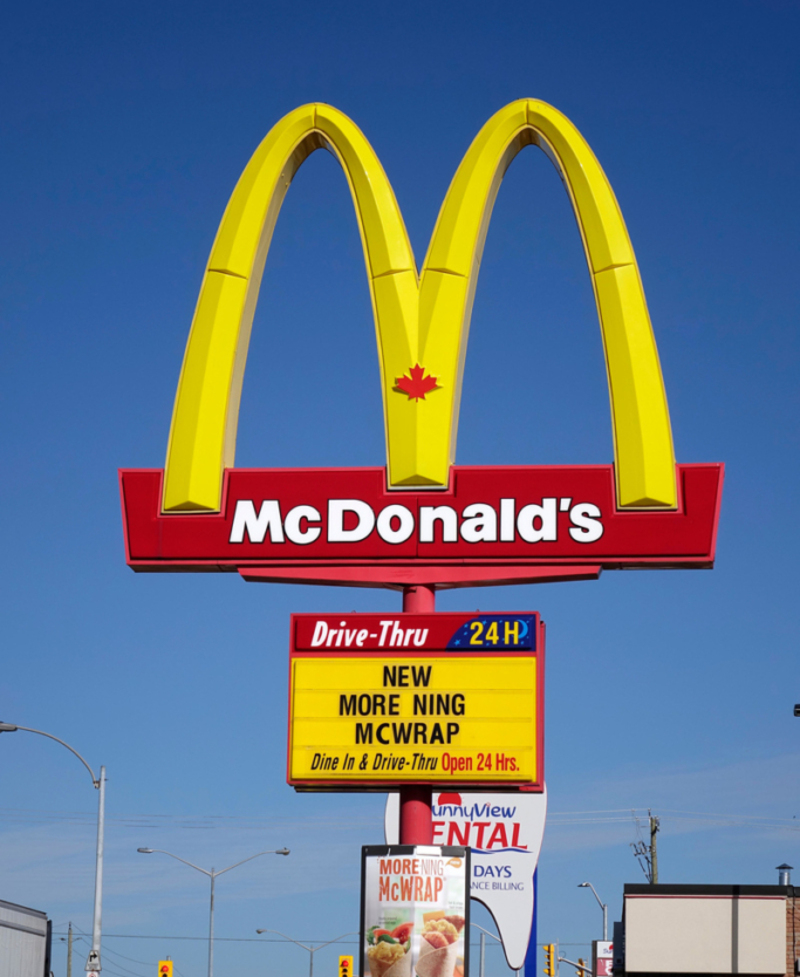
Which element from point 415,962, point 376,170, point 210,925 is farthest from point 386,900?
point 210,925

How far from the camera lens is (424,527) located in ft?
67.7

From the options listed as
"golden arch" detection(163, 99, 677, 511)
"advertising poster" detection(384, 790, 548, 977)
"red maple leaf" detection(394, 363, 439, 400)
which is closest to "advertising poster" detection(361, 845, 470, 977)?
"golden arch" detection(163, 99, 677, 511)

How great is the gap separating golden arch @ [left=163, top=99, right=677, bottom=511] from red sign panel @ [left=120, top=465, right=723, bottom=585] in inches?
11.3

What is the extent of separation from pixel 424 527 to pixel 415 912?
5279 millimetres

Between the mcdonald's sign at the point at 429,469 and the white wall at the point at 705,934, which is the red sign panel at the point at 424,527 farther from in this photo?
the white wall at the point at 705,934

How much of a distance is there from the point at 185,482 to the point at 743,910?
1807 cm

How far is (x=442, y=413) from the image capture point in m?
21.0

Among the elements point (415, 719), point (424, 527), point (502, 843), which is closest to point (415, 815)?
point (415, 719)

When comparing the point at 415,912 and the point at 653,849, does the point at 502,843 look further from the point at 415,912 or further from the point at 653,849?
the point at 653,849

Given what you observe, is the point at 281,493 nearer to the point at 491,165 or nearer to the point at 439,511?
the point at 439,511

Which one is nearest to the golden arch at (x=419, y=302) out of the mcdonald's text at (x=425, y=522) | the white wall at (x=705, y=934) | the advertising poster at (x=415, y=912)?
the mcdonald's text at (x=425, y=522)

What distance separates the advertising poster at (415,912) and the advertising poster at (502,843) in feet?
31.5

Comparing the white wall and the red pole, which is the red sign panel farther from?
the white wall

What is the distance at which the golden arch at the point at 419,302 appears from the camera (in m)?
20.7
